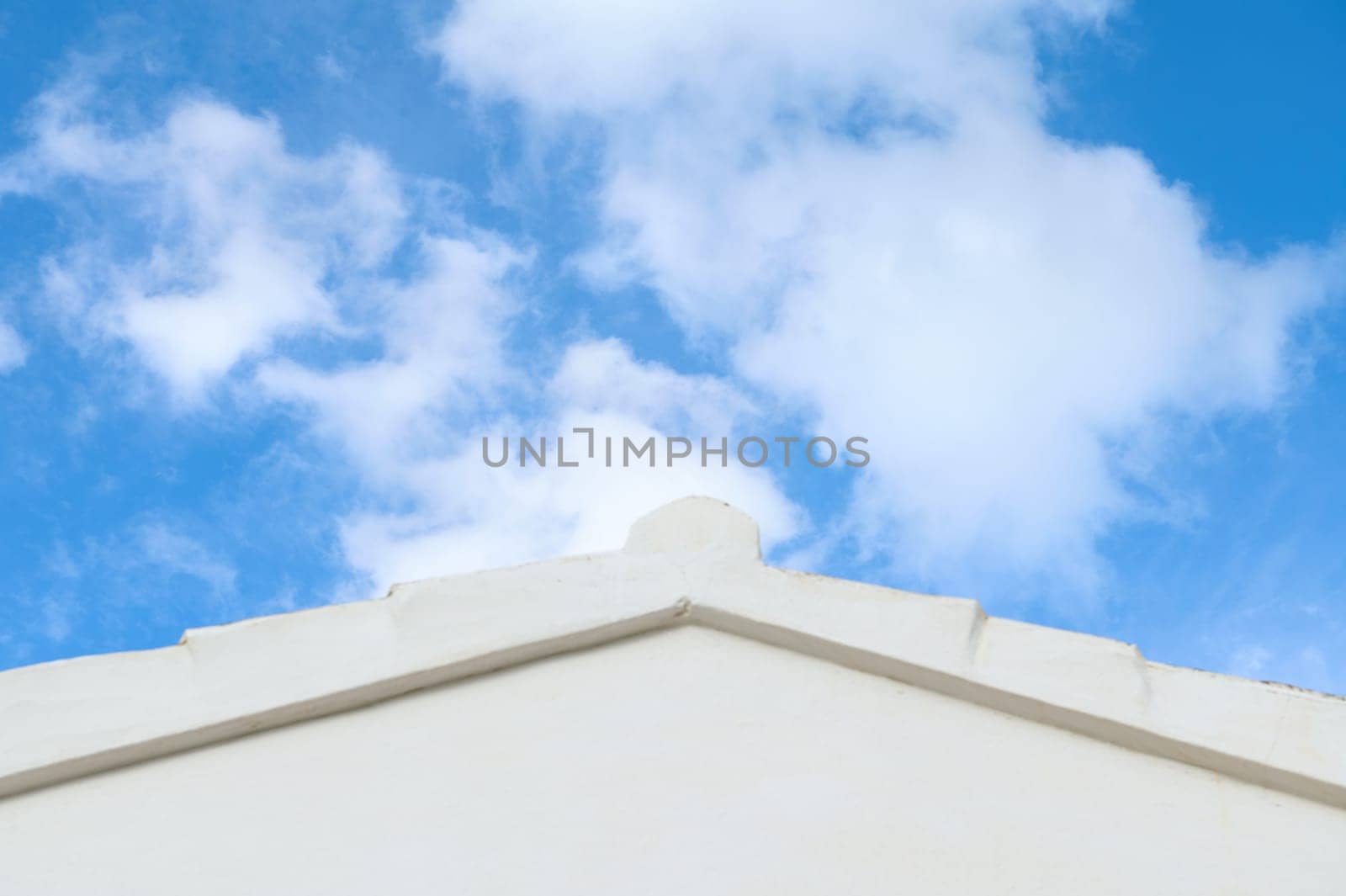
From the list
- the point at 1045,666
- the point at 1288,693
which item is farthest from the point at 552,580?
the point at 1288,693

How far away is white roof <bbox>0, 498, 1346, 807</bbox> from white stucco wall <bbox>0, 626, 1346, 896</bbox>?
6 cm

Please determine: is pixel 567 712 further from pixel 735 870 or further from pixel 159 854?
pixel 159 854

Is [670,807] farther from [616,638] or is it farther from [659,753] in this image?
[616,638]

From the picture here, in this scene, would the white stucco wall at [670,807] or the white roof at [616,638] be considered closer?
the white stucco wall at [670,807]

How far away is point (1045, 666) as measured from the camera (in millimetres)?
4230

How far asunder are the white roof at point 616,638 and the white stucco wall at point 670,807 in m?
0.06

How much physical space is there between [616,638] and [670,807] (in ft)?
2.06

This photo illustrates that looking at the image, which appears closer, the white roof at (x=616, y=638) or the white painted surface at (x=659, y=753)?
the white painted surface at (x=659, y=753)

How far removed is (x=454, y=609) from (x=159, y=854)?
3.31ft

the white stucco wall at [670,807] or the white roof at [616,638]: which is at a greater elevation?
the white roof at [616,638]

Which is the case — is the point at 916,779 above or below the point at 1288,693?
below

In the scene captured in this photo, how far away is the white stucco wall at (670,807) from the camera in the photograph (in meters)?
3.78

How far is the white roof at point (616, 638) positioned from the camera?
13.4ft

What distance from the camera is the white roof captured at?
407 cm
